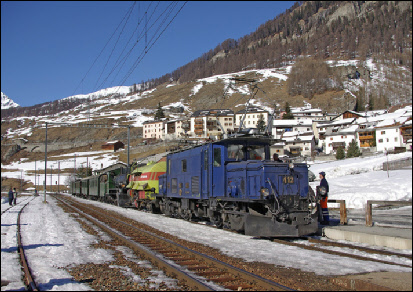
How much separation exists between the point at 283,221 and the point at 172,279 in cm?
545

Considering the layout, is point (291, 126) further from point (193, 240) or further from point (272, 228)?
point (272, 228)

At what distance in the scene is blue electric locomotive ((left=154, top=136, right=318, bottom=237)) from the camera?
40.0ft

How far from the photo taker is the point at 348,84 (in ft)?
610

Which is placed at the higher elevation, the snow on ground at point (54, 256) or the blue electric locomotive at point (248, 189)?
the blue electric locomotive at point (248, 189)

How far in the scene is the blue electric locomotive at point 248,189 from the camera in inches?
480

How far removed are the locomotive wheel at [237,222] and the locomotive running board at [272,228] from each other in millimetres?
659

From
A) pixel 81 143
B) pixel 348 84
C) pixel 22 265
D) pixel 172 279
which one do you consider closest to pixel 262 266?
pixel 172 279

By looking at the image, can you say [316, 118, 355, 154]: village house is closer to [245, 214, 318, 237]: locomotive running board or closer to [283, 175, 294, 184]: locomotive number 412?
[283, 175, 294, 184]: locomotive number 412

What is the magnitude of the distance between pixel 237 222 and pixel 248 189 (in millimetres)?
1351

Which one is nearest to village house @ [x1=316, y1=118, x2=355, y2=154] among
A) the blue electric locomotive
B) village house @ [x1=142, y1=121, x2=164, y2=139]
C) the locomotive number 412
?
village house @ [x1=142, y1=121, x2=164, y2=139]

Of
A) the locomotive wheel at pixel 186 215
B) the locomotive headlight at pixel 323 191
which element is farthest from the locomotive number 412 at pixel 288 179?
the locomotive wheel at pixel 186 215

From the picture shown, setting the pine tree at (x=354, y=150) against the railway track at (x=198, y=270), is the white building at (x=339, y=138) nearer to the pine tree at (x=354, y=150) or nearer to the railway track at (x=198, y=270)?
the pine tree at (x=354, y=150)

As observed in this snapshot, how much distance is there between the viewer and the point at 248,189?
42.5 feet

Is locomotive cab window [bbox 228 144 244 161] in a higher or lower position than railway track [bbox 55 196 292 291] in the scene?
higher
